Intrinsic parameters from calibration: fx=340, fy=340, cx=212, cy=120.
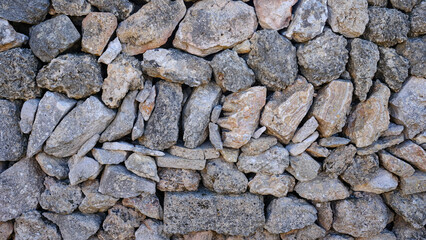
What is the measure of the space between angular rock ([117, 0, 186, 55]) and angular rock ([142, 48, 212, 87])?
105 mm

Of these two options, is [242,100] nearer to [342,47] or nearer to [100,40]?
[342,47]

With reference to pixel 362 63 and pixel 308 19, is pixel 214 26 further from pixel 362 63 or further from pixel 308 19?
pixel 362 63

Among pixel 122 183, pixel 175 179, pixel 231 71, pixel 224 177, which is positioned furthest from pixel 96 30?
pixel 224 177

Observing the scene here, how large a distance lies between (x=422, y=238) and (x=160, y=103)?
2472 millimetres

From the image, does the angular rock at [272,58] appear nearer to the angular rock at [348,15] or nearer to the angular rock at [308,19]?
the angular rock at [308,19]

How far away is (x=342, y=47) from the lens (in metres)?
2.57

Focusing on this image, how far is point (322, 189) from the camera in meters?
2.76

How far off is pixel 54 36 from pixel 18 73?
0.38 metres

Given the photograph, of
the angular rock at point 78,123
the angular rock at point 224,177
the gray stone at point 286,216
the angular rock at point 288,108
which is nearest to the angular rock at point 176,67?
the angular rock at point 78,123

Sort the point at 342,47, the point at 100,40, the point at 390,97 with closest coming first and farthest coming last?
1. the point at 100,40
2. the point at 342,47
3. the point at 390,97

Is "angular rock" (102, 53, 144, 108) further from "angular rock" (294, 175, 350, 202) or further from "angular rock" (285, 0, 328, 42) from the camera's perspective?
"angular rock" (294, 175, 350, 202)

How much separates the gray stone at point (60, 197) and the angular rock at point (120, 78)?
0.73 metres

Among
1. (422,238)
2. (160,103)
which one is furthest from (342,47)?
(422,238)

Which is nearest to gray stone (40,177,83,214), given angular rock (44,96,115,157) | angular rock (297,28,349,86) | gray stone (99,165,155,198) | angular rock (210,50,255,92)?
gray stone (99,165,155,198)
